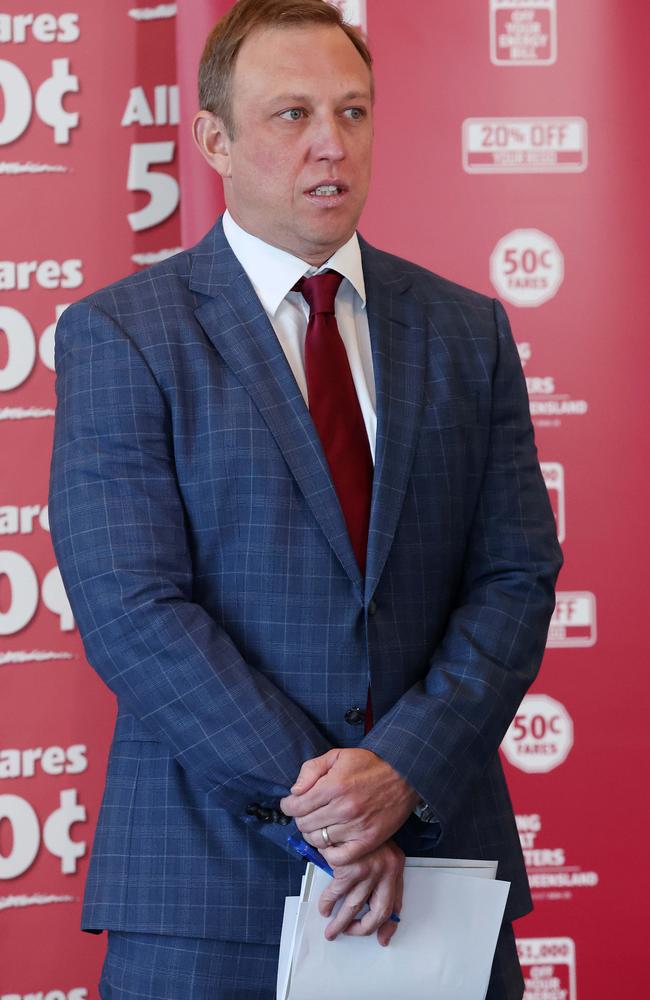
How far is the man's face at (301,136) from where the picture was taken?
72.0 inches

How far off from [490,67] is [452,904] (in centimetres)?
195

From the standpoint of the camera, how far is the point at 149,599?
1623mm

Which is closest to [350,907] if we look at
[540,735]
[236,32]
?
[236,32]

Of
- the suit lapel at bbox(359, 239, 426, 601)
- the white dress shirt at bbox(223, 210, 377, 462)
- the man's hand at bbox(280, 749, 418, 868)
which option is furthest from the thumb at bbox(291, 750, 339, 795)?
the white dress shirt at bbox(223, 210, 377, 462)

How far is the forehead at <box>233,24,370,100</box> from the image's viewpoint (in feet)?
6.02

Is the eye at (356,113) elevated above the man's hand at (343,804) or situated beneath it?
elevated above

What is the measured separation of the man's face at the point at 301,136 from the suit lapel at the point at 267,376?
0.36ft

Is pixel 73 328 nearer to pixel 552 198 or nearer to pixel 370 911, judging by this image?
pixel 370 911

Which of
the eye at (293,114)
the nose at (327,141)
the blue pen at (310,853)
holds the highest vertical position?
the eye at (293,114)

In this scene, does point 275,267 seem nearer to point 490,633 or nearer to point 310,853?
point 490,633

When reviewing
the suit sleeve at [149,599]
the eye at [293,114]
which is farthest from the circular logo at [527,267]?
the suit sleeve at [149,599]

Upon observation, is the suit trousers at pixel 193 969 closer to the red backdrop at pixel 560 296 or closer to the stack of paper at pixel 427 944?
the stack of paper at pixel 427 944

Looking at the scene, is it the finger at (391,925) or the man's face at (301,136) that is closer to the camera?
the finger at (391,925)

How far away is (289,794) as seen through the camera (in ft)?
5.19
